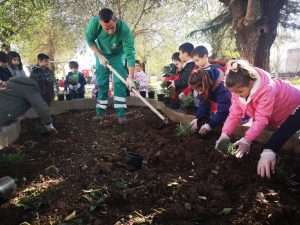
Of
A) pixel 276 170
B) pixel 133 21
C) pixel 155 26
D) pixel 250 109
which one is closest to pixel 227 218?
pixel 276 170

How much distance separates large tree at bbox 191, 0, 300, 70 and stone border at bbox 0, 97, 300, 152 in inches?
97.7

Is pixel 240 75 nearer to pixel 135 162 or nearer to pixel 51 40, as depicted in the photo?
pixel 135 162

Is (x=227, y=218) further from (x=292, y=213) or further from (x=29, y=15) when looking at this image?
(x=29, y=15)

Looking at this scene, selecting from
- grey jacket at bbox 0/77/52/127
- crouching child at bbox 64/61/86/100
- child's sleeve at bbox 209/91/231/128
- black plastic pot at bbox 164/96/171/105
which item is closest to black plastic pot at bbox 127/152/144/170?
child's sleeve at bbox 209/91/231/128

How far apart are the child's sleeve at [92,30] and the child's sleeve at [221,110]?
256cm

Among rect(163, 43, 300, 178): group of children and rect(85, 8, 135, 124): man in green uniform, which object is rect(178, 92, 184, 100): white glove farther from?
rect(163, 43, 300, 178): group of children

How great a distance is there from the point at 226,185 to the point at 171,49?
2314 centimetres

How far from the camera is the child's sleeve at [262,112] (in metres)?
3.46

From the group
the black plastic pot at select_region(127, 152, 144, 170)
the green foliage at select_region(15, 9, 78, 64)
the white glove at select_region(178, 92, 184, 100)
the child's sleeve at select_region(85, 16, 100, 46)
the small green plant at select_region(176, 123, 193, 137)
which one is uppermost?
the green foliage at select_region(15, 9, 78, 64)

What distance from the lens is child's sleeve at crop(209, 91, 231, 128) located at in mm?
4547

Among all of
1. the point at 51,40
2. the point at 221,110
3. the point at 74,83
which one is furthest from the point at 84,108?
the point at 51,40

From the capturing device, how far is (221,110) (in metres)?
4.55

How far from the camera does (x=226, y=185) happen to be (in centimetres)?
326

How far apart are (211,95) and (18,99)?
8.19 feet
